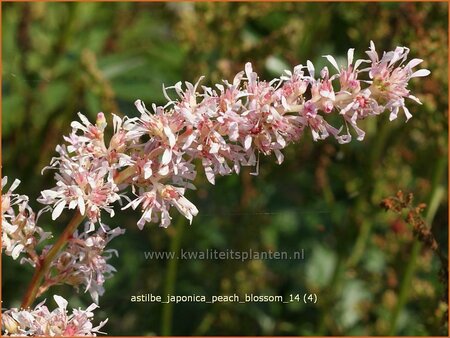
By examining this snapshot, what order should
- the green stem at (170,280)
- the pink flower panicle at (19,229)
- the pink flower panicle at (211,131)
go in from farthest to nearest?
the green stem at (170,280) < the pink flower panicle at (19,229) < the pink flower panicle at (211,131)

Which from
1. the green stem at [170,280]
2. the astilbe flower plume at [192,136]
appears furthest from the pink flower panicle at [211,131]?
the green stem at [170,280]

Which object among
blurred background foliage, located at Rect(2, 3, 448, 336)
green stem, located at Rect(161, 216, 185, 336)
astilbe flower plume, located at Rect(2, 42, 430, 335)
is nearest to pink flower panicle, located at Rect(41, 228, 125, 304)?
astilbe flower plume, located at Rect(2, 42, 430, 335)

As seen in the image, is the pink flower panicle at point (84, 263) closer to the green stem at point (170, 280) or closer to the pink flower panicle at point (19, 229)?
the pink flower panicle at point (19, 229)

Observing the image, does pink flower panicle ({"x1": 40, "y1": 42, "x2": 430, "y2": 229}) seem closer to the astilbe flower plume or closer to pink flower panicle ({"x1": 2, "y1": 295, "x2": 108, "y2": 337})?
the astilbe flower plume

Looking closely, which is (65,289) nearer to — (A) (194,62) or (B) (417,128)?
(A) (194,62)

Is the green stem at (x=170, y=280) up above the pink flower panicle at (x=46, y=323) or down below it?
above

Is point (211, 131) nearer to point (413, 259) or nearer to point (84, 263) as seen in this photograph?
point (84, 263)

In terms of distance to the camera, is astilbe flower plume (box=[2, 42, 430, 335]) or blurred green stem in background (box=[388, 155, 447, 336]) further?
blurred green stem in background (box=[388, 155, 447, 336])

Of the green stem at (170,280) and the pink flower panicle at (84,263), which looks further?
the green stem at (170,280)
